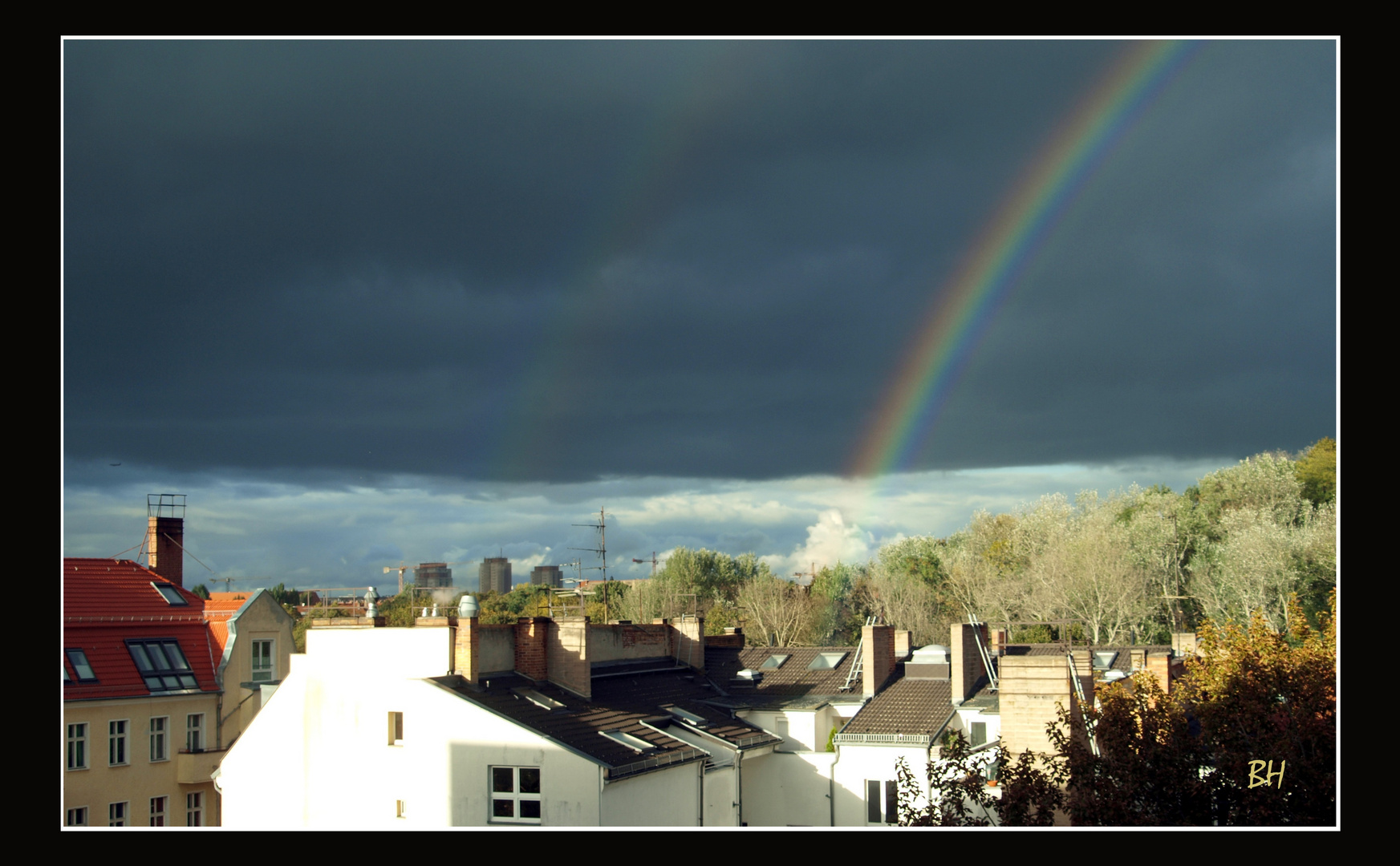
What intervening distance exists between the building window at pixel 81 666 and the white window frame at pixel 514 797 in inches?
586

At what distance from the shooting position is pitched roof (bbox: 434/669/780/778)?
22.9m

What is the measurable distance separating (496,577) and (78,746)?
3069 inches

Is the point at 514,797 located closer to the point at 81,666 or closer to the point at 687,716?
the point at 687,716

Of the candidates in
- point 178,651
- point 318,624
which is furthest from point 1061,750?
point 178,651

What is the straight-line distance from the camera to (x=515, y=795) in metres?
22.4

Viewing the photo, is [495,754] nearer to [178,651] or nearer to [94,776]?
[94,776]

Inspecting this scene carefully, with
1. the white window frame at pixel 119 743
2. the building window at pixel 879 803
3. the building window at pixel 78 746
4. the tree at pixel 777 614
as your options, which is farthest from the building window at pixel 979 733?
the tree at pixel 777 614

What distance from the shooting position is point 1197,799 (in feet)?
43.2

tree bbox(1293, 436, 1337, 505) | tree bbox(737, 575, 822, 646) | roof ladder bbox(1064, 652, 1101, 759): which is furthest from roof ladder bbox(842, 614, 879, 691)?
tree bbox(1293, 436, 1337, 505)

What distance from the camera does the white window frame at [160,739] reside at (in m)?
32.2

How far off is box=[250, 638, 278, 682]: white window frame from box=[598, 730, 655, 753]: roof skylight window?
58.5 ft

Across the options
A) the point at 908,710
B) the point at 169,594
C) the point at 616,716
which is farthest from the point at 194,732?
the point at 908,710

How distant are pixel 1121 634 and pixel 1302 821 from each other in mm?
57047

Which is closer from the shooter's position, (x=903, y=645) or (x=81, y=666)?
(x=81, y=666)
